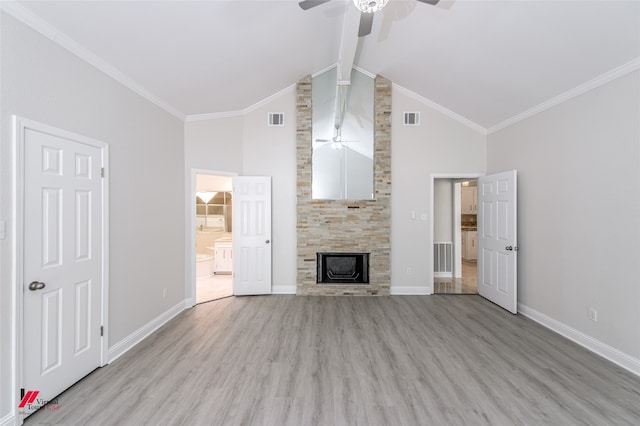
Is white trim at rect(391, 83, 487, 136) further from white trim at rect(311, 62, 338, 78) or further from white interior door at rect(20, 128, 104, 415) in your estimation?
white interior door at rect(20, 128, 104, 415)

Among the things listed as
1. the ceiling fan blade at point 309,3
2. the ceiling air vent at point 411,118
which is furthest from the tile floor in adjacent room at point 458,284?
the ceiling fan blade at point 309,3

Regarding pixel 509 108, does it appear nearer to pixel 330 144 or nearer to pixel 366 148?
pixel 366 148

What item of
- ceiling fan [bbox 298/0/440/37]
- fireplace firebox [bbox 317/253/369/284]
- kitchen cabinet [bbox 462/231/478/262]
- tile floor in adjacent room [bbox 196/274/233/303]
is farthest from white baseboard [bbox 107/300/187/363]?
kitchen cabinet [bbox 462/231/478/262]

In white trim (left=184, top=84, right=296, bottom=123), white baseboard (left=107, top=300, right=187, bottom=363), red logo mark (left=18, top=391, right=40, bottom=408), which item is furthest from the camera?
white trim (left=184, top=84, right=296, bottom=123)

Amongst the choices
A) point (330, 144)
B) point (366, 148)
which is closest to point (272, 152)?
point (330, 144)

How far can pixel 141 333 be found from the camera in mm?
3238

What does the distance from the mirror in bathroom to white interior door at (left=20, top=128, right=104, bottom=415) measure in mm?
3157

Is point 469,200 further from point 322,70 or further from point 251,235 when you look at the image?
point 251,235

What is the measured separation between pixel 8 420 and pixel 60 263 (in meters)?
1.02

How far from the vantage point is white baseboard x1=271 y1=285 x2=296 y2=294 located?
499 cm

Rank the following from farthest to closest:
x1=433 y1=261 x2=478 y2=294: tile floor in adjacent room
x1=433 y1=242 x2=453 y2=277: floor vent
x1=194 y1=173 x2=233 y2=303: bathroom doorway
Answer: x1=194 y1=173 x2=233 y2=303: bathroom doorway
x1=433 y1=242 x2=453 y2=277: floor vent
x1=433 y1=261 x2=478 y2=294: tile floor in adjacent room

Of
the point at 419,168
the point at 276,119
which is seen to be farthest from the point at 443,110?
the point at 276,119

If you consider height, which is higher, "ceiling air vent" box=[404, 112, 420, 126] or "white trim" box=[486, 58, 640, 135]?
"ceiling air vent" box=[404, 112, 420, 126]

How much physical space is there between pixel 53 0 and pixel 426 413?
3886 mm
